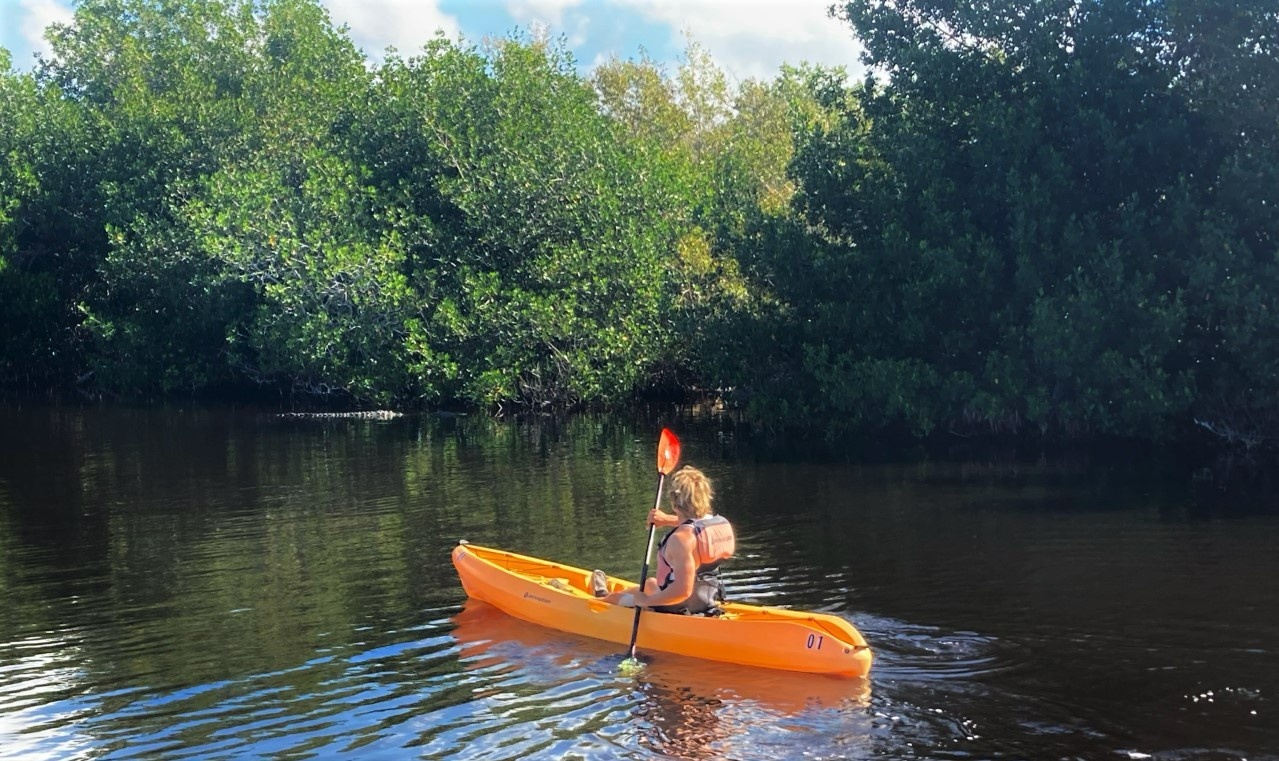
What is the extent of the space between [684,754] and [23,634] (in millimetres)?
5616

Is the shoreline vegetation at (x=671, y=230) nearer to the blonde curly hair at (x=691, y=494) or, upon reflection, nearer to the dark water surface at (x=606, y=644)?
the dark water surface at (x=606, y=644)

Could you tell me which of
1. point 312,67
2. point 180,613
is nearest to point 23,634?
point 180,613

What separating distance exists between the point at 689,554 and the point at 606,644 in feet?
3.64

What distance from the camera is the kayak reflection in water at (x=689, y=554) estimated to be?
349 inches

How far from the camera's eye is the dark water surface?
24.7 ft

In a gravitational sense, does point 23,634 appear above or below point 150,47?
below

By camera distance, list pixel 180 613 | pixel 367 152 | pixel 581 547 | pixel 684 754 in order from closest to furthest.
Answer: pixel 684 754 → pixel 180 613 → pixel 581 547 → pixel 367 152

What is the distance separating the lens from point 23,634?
9961mm

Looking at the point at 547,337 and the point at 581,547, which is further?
the point at 547,337

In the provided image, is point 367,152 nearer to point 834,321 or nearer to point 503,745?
point 834,321

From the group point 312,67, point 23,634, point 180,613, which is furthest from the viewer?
point 312,67

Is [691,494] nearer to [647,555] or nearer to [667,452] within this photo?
[647,555]

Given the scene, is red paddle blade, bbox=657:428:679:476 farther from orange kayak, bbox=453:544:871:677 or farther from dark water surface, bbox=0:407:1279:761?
dark water surface, bbox=0:407:1279:761

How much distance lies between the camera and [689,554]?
896 centimetres
